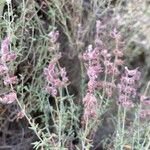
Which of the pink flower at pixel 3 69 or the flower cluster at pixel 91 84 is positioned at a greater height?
the pink flower at pixel 3 69

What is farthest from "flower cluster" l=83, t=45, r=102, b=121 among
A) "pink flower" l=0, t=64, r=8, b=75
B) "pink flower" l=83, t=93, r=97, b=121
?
"pink flower" l=0, t=64, r=8, b=75

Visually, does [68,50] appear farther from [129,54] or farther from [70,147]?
[70,147]

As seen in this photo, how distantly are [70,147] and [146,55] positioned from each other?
27.6 inches

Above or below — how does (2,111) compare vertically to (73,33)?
below

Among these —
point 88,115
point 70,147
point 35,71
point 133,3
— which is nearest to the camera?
point 88,115

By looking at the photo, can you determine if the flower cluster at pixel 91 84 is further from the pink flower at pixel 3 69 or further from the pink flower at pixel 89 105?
the pink flower at pixel 3 69

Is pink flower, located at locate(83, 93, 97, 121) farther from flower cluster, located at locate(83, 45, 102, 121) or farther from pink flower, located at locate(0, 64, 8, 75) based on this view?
pink flower, located at locate(0, 64, 8, 75)

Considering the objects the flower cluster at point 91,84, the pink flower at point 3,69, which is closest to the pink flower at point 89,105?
the flower cluster at point 91,84

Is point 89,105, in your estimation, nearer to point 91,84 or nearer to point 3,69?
point 91,84

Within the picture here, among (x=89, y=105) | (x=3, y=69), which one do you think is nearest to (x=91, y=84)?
(x=89, y=105)

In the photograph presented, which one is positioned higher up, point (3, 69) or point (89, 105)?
point (3, 69)

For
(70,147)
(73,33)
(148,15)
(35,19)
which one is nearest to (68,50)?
(73,33)

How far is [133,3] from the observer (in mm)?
2117

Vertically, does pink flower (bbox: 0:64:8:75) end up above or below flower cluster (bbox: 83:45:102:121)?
above
